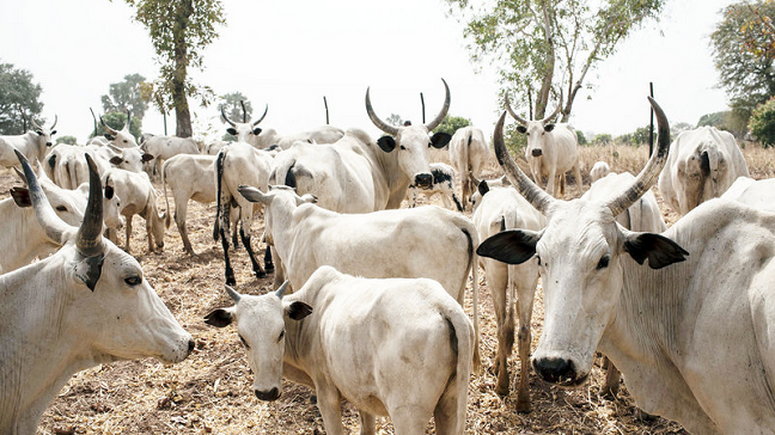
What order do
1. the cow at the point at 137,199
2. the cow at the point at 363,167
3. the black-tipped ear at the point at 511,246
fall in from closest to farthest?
the black-tipped ear at the point at 511,246 < the cow at the point at 363,167 < the cow at the point at 137,199

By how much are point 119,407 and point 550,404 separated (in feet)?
13.4

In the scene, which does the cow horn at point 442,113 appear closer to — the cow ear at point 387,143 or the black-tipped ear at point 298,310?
the cow ear at point 387,143

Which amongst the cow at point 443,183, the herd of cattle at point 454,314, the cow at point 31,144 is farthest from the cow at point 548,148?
the cow at point 31,144

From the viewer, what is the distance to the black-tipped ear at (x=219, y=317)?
14.3ft

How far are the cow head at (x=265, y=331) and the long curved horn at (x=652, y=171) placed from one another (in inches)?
92.4

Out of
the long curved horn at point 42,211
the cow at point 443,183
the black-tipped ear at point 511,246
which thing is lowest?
the cow at point 443,183

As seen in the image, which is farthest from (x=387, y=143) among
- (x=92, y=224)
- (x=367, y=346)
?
(x=92, y=224)

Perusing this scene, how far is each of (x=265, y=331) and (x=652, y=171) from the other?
2.82m

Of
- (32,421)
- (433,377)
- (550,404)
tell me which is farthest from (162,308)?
(550,404)

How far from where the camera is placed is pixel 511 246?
3.44m

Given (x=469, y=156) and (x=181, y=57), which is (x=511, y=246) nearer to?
(x=469, y=156)

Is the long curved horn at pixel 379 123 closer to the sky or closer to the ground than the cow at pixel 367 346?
closer to the sky

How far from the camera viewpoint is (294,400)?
547 cm

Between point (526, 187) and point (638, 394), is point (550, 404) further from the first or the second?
point (526, 187)
